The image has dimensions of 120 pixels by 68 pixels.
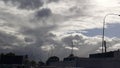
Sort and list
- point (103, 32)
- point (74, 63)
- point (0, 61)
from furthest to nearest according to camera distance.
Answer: point (0, 61), point (74, 63), point (103, 32)

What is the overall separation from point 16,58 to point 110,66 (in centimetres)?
7130

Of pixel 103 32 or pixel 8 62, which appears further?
pixel 8 62

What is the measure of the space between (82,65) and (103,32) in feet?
40.2

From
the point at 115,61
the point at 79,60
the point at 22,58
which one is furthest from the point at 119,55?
the point at 22,58

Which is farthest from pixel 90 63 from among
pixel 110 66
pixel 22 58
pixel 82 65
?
pixel 22 58

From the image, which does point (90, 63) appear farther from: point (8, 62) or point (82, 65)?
point (8, 62)

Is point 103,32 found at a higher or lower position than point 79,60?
higher

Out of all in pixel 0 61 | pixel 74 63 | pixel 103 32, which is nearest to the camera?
pixel 103 32

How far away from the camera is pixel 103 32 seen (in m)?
68.4

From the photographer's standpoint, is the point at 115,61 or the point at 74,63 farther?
the point at 74,63

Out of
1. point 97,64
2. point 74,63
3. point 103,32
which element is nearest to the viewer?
point 103,32

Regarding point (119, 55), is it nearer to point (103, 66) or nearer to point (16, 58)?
point (103, 66)

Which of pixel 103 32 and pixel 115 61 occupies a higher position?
pixel 103 32

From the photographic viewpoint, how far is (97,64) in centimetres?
7369
